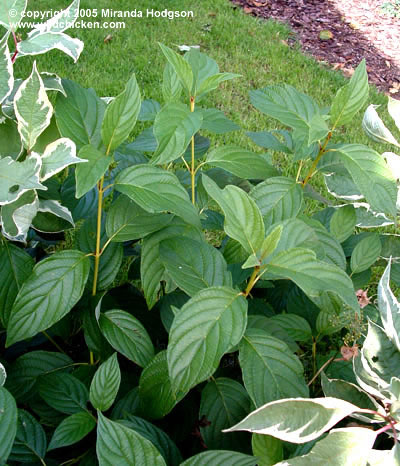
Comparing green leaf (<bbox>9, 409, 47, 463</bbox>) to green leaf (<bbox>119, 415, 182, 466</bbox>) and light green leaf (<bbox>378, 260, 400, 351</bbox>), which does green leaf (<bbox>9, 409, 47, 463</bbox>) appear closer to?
green leaf (<bbox>119, 415, 182, 466</bbox>)

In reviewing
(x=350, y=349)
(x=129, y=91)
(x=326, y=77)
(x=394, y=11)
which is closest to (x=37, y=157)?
(x=129, y=91)

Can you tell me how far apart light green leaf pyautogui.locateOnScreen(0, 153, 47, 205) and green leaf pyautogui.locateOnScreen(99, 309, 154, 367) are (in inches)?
12.7

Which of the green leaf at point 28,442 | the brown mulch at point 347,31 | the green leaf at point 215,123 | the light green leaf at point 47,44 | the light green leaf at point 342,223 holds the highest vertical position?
the light green leaf at point 47,44

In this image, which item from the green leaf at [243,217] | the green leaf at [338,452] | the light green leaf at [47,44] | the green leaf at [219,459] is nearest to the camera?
the green leaf at [338,452]

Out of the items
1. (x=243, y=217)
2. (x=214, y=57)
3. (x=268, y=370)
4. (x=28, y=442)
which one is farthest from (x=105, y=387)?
(x=214, y=57)

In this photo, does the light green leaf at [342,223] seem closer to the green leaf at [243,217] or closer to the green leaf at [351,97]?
the green leaf at [351,97]

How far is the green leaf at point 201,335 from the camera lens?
33.2 inches

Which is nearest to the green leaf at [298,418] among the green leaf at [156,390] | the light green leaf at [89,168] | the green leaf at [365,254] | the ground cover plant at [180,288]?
the ground cover plant at [180,288]

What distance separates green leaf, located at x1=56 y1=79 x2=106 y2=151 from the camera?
1.12m

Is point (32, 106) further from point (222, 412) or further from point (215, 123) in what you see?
point (222, 412)

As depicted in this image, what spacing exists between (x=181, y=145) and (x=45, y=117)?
11.2 inches

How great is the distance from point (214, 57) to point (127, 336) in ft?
13.6

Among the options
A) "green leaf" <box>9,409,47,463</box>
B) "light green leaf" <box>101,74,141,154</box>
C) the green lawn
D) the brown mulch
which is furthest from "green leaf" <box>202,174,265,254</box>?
the brown mulch

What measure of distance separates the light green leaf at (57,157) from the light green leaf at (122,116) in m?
0.09
